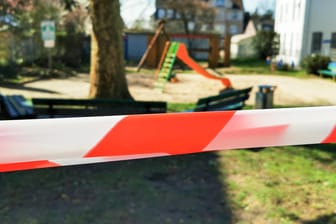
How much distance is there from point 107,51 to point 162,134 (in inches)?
217

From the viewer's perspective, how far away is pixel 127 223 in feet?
8.62

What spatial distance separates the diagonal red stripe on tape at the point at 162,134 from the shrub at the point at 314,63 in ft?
42.6

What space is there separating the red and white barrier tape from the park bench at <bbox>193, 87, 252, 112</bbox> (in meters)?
3.55

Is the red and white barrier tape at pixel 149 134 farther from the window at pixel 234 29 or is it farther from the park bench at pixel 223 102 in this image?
the window at pixel 234 29

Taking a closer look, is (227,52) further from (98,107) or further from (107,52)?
(98,107)

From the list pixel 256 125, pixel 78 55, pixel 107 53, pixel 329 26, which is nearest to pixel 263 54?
pixel 78 55

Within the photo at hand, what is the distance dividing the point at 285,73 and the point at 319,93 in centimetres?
646

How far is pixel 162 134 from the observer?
1754 mm

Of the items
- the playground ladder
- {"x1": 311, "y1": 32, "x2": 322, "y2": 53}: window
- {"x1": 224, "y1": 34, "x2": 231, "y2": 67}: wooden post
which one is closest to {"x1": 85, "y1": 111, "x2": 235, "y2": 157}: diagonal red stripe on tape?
{"x1": 311, "y1": 32, "x2": 322, "y2": 53}: window

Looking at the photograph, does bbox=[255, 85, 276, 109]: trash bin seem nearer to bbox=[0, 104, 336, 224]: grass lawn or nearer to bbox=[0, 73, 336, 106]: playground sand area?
bbox=[0, 73, 336, 106]: playground sand area

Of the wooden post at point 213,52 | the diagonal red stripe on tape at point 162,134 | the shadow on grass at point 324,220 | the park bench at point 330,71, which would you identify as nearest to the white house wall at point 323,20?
the park bench at point 330,71

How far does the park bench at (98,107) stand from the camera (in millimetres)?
5297

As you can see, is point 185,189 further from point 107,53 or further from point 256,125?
point 107,53

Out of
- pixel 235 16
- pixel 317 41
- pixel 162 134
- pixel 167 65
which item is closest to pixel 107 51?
pixel 162 134
